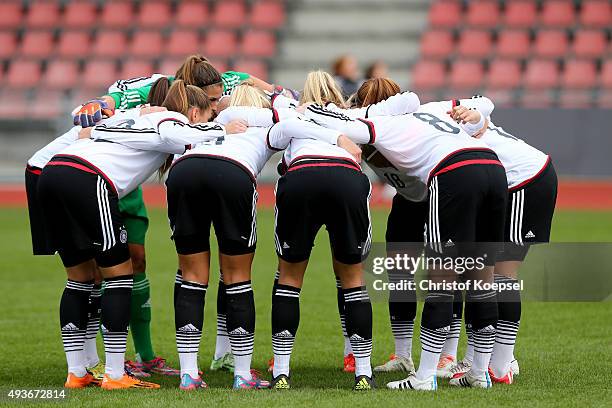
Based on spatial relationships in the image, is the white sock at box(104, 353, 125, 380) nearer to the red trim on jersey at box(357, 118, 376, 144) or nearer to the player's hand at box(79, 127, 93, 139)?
the player's hand at box(79, 127, 93, 139)

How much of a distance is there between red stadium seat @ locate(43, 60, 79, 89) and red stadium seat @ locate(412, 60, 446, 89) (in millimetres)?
7389

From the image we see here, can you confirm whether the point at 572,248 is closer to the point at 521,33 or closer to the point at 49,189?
the point at 49,189

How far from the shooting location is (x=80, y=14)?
78.7 feet

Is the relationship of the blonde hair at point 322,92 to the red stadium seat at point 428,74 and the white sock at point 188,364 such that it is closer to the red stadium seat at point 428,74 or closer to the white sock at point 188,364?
the white sock at point 188,364

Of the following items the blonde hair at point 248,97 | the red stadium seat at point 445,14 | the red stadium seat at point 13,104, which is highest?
the blonde hair at point 248,97

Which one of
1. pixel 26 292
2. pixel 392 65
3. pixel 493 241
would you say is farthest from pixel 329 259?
pixel 392 65

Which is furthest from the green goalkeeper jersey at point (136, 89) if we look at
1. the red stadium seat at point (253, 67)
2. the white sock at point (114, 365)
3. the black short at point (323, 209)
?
the red stadium seat at point (253, 67)

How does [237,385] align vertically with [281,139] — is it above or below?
below

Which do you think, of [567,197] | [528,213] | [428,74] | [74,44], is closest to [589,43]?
[428,74]

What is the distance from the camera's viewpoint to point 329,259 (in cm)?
1228

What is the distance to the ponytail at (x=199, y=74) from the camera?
21.9 feet

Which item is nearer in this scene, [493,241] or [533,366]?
[493,241]

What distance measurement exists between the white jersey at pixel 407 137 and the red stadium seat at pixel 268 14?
17.4 m

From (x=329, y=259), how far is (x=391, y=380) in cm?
578
